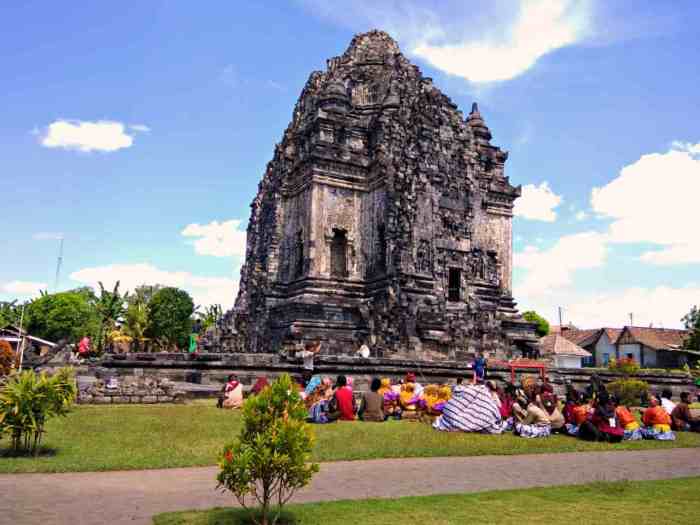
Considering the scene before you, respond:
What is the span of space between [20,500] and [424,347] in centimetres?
1551

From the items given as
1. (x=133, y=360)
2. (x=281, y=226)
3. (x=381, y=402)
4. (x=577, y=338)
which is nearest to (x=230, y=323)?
(x=281, y=226)

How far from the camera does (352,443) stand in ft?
34.3

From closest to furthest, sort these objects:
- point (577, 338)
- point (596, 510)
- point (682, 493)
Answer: point (596, 510), point (682, 493), point (577, 338)

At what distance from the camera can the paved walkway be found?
6164 mm

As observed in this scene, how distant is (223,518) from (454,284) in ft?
65.4

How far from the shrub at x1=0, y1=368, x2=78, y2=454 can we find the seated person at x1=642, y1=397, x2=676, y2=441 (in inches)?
446

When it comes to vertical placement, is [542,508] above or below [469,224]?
below

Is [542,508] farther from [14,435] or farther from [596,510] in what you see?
[14,435]

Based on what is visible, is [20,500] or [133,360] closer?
[20,500]

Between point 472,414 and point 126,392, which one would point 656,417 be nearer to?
point 472,414

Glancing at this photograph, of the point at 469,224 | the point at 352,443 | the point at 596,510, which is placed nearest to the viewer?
the point at 596,510

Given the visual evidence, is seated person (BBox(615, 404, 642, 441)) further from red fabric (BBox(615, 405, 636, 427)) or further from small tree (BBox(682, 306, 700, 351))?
small tree (BBox(682, 306, 700, 351))

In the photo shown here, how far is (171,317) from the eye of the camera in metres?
49.0

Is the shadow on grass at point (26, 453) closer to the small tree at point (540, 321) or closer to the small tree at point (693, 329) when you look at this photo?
the small tree at point (693, 329)
